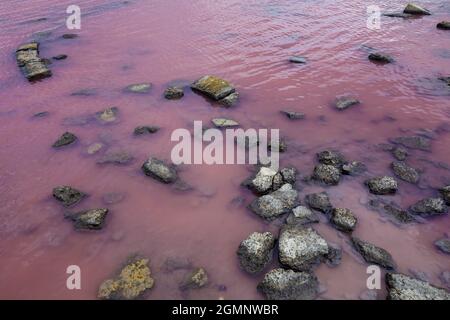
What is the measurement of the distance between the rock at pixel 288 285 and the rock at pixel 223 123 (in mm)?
3772

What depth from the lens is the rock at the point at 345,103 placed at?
25.9ft

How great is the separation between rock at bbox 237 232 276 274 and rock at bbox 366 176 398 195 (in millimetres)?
2108

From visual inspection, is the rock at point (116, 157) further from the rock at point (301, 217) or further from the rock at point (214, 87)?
the rock at point (301, 217)

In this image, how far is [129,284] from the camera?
4457mm

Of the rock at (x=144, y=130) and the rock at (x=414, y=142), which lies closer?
the rock at (x=414, y=142)

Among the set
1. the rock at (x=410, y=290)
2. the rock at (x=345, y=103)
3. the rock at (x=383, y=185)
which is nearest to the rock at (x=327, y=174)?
the rock at (x=383, y=185)

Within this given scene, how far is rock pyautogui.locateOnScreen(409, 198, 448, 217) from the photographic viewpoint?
532cm

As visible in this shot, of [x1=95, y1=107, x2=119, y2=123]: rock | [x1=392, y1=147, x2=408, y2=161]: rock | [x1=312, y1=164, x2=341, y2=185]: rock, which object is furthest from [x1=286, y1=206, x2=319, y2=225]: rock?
[x1=95, y1=107, x2=119, y2=123]: rock

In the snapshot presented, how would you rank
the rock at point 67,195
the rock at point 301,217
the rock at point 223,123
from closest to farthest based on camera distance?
the rock at point 301,217 → the rock at point 67,195 → the rock at point 223,123

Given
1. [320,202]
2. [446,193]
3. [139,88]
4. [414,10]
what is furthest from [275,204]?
[414,10]

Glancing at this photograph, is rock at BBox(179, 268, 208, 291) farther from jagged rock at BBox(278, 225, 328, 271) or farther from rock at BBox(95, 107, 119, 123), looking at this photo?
rock at BBox(95, 107, 119, 123)

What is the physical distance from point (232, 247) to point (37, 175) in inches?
157
